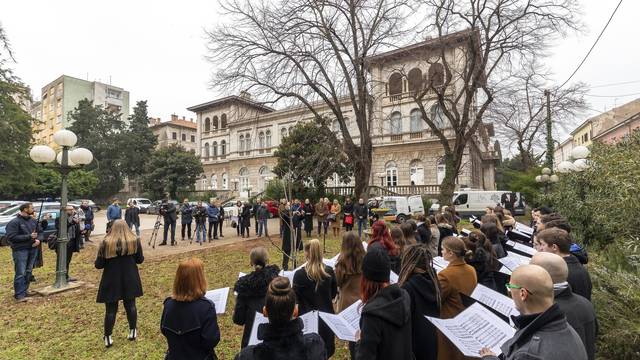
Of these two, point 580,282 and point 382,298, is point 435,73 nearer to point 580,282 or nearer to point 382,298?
point 580,282

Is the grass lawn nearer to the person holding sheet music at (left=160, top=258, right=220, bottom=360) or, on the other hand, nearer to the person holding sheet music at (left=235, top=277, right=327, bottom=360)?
the person holding sheet music at (left=160, top=258, right=220, bottom=360)

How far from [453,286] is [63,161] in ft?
29.0

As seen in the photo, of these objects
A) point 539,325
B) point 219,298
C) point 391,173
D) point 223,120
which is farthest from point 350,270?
point 223,120

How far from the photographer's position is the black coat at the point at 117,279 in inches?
174

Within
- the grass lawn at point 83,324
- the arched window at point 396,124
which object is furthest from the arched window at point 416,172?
the grass lawn at point 83,324

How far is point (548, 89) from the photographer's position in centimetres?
2102

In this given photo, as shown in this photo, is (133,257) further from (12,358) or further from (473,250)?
(473,250)

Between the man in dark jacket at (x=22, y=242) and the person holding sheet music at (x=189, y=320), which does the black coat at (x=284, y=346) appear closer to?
the person holding sheet music at (x=189, y=320)

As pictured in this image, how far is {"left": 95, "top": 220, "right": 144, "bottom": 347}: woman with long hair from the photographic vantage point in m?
4.42

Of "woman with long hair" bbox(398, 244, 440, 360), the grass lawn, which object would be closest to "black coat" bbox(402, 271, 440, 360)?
"woman with long hair" bbox(398, 244, 440, 360)

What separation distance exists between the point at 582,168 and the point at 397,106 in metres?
23.1

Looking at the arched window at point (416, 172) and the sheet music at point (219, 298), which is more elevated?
the arched window at point (416, 172)

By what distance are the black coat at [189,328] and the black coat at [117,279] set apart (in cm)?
216

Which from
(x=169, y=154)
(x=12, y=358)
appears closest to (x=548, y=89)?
(x=12, y=358)
